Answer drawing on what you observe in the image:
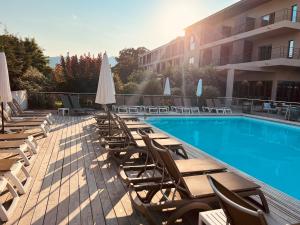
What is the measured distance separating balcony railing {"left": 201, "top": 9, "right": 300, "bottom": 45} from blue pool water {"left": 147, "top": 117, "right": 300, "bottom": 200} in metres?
10.0

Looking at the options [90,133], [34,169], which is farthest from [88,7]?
[34,169]

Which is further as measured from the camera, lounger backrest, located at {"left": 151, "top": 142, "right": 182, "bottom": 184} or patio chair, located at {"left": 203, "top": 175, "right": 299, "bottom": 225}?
lounger backrest, located at {"left": 151, "top": 142, "right": 182, "bottom": 184}

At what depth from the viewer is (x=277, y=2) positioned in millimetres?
20172

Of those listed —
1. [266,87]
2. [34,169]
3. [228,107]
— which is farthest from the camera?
[266,87]

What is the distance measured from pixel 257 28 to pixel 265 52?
7.26ft

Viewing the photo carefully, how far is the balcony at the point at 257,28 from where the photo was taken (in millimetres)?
18016

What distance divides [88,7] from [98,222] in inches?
486

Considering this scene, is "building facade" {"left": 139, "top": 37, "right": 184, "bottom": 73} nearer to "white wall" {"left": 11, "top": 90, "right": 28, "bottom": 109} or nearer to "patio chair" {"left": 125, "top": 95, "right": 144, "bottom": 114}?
"patio chair" {"left": 125, "top": 95, "right": 144, "bottom": 114}

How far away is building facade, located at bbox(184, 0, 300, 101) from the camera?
61.8ft

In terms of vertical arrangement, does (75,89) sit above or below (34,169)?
above

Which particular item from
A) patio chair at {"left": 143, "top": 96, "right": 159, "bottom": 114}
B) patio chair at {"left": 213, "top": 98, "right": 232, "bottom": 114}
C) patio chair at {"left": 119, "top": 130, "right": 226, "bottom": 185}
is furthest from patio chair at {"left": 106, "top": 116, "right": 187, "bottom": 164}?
patio chair at {"left": 213, "top": 98, "right": 232, "bottom": 114}

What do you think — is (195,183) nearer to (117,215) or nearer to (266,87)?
(117,215)

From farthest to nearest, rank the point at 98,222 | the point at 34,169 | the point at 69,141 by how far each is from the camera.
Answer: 1. the point at 69,141
2. the point at 34,169
3. the point at 98,222

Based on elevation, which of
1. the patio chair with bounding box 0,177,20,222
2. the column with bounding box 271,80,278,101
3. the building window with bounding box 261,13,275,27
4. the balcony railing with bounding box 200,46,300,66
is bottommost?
the patio chair with bounding box 0,177,20,222
